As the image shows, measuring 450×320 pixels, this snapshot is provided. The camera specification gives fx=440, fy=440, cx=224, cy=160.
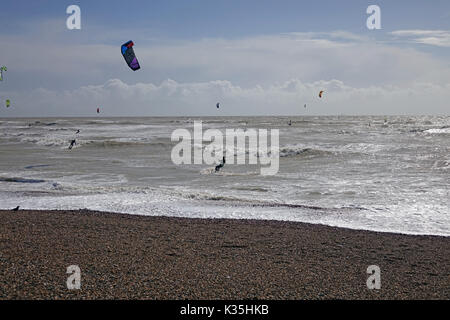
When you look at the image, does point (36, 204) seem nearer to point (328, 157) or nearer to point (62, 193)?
point (62, 193)

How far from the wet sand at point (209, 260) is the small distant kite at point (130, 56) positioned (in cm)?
616

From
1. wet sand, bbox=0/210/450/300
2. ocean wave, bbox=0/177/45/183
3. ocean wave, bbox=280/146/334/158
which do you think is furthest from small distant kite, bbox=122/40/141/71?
ocean wave, bbox=280/146/334/158

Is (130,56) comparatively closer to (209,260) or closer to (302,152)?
(209,260)

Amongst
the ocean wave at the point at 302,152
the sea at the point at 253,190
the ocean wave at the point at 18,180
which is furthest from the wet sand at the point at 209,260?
the ocean wave at the point at 302,152

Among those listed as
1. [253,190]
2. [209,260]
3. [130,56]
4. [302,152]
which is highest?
[130,56]

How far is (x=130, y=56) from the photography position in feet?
44.2

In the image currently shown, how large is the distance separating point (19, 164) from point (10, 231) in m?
13.6

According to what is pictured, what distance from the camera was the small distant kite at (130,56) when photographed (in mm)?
13312

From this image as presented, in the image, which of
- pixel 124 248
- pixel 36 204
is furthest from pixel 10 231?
pixel 36 204

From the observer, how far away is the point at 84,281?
4828 millimetres

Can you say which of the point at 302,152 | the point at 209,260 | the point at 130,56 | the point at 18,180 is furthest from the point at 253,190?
the point at 302,152

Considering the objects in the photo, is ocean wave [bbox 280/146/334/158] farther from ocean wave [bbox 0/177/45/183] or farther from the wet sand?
the wet sand

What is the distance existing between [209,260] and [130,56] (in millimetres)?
9199

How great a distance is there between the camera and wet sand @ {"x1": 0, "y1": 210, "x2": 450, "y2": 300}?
189 inches
